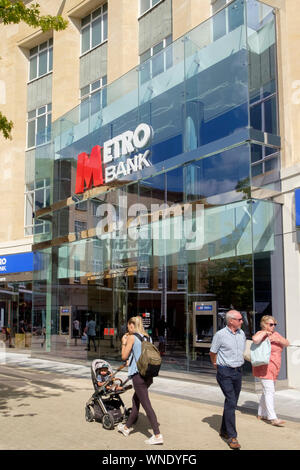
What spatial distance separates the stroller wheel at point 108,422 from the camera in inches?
295

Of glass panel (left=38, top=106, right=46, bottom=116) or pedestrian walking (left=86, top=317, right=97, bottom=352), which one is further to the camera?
glass panel (left=38, top=106, right=46, bottom=116)

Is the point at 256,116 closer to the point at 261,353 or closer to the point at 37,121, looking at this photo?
the point at 261,353

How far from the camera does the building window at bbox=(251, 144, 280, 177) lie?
12055 mm

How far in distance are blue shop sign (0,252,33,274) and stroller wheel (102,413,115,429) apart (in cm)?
1817

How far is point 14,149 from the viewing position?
27438mm

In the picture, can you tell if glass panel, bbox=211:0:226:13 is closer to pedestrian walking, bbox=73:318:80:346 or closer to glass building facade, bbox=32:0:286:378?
glass building facade, bbox=32:0:286:378

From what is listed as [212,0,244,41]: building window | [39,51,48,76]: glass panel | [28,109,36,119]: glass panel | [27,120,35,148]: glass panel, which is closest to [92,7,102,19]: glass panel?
[39,51,48,76]: glass panel

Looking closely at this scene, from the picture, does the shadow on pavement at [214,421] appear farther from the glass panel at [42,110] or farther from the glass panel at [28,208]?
the glass panel at [42,110]

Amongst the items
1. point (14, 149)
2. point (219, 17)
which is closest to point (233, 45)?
point (219, 17)

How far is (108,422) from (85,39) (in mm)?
21446

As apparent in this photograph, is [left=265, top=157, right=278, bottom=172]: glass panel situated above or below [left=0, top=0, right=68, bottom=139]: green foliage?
below

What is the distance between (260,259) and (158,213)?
3775 millimetres

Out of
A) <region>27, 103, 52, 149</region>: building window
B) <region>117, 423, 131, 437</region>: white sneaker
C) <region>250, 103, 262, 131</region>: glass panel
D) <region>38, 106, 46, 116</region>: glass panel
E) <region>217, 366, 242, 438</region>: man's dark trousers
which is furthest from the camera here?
<region>38, 106, 46, 116</region>: glass panel

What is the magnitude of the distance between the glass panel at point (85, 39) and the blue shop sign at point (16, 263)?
10.3 metres
